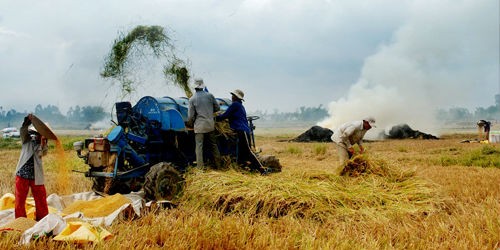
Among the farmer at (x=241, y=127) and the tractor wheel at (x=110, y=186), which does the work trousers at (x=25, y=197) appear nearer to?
the tractor wheel at (x=110, y=186)

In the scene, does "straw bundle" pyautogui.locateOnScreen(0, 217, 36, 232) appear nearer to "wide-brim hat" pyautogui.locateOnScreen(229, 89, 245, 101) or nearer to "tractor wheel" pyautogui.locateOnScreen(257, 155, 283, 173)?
"wide-brim hat" pyautogui.locateOnScreen(229, 89, 245, 101)

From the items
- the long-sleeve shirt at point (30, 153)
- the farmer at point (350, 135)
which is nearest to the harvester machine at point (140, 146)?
the long-sleeve shirt at point (30, 153)

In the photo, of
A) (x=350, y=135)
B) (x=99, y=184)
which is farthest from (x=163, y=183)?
(x=350, y=135)

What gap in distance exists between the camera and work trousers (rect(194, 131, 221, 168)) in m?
7.63

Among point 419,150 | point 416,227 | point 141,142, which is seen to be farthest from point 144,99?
point 419,150

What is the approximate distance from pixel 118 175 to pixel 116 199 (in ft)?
3.57

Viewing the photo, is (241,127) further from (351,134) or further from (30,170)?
(30,170)

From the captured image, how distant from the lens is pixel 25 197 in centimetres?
560

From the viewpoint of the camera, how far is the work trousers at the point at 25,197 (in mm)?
5543

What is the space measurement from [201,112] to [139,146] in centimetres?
124

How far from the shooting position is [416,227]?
496cm

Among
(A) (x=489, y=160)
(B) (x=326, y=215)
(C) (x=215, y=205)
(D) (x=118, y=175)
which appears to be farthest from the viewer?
(A) (x=489, y=160)

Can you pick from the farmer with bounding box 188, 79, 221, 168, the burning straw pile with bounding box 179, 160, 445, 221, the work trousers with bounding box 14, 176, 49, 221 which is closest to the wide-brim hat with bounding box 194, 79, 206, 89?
the farmer with bounding box 188, 79, 221, 168

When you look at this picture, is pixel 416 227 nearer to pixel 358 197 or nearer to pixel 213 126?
pixel 358 197
